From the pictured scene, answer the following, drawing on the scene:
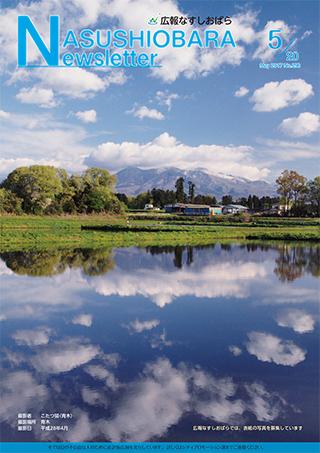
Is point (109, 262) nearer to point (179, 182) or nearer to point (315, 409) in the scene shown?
point (315, 409)

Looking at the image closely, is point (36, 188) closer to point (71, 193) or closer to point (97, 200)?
point (71, 193)

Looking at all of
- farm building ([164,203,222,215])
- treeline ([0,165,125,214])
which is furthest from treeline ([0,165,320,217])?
farm building ([164,203,222,215])

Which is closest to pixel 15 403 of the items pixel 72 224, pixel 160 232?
pixel 160 232

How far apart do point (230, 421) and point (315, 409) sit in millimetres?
1359

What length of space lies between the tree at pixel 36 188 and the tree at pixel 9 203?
1.86 m

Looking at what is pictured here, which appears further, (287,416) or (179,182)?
(179,182)

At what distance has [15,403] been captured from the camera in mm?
6172

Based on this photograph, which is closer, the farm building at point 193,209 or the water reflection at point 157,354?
the water reflection at point 157,354

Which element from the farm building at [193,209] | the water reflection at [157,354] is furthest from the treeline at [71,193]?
the water reflection at [157,354]

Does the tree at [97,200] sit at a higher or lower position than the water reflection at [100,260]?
higher

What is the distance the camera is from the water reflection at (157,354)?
19.2 ft

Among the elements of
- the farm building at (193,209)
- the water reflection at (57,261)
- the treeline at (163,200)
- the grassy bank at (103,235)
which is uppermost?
the treeline at (163,200)

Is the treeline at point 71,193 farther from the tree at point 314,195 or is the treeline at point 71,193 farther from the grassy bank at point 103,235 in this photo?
the grassy bank at point 103,235

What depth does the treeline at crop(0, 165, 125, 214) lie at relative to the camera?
4472 centimetres
